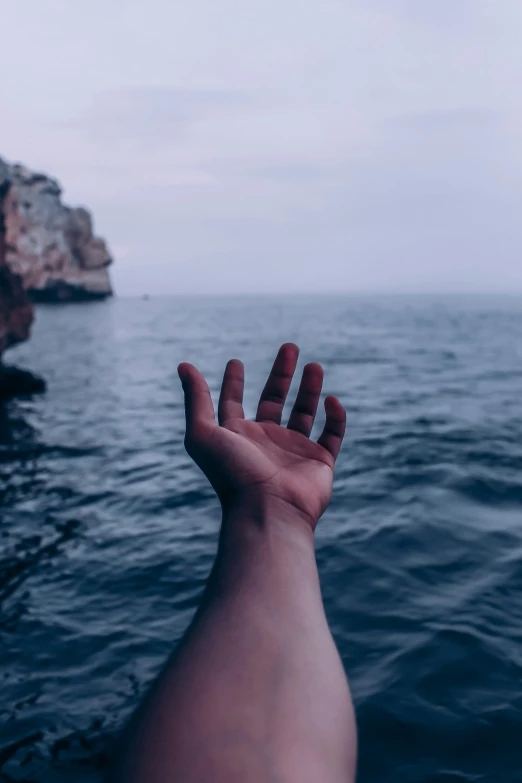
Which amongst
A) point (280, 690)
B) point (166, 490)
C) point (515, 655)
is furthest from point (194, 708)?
point (166, 490)

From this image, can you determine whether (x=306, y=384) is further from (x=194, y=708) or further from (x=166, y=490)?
(x=166, y=490)

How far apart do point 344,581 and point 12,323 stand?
579 inches

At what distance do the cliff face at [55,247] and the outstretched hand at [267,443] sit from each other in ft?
240

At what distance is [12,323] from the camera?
1722cm

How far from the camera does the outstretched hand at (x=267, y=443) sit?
2.29 meters

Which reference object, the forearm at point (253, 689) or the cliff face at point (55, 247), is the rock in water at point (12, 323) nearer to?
the forearm at point (253, 689)

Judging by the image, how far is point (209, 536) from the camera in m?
6.38

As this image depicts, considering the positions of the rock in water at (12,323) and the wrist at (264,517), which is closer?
the wrist at (264,517)

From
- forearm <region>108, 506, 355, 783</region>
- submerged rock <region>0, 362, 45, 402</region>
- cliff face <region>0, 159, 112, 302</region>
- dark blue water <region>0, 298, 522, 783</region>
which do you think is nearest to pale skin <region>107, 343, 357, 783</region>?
forearm <region>108, 506, 355, 783</region>

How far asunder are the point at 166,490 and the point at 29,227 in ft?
260

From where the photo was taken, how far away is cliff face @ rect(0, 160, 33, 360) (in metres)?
16.6

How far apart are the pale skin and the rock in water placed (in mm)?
15107

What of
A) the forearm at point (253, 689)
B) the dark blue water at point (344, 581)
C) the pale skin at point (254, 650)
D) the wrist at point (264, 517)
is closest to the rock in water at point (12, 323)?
the dark blue water at point (344, 581)

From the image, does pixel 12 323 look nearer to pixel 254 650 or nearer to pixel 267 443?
pixel 267 443
